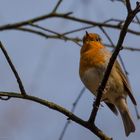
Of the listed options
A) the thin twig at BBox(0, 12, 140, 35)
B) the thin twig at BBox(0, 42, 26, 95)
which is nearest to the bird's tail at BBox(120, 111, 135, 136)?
the thin twig at BBox(0, 12, 140, 35)

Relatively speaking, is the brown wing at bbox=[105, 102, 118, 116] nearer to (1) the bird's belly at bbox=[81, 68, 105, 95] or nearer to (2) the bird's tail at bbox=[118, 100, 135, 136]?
(2) the bird's tail at bbox=[118, 100, 135, 136]

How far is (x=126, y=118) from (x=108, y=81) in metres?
0.56

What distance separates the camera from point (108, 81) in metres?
4.46

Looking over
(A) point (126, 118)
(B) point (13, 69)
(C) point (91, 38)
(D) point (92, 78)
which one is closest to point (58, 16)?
(C) point (91, 38)

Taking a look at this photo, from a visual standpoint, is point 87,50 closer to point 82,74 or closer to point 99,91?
point 82,74

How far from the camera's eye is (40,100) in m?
3.09

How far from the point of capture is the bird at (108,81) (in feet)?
14.5

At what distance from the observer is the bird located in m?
4.43

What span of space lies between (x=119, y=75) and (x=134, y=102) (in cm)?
Answer: 70

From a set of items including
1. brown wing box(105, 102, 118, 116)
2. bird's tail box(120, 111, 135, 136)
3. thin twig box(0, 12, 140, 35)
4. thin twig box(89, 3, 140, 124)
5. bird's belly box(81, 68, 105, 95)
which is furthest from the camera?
thin twig box(0, 12, 140, 35)

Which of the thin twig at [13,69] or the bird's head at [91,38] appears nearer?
the thin twig at [13,69]

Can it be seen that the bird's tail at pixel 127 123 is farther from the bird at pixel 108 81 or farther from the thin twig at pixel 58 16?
the thin twig at pixel 58 16

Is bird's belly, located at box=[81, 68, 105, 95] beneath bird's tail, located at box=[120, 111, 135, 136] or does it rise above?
above

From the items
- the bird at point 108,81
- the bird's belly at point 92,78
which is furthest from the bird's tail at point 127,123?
the bird's belly at point 92,78
